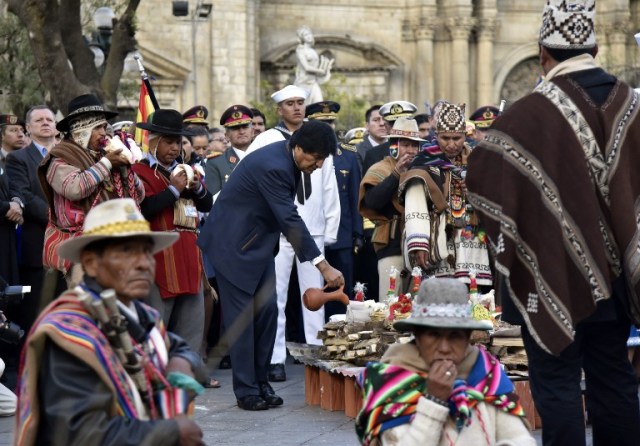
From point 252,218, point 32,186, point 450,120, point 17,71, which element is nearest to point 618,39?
point 17,71

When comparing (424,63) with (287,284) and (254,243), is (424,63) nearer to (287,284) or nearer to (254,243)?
(287,284)

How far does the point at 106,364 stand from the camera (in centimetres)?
471

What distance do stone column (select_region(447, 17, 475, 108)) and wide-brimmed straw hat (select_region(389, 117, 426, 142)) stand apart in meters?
37.2

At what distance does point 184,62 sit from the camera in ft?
142

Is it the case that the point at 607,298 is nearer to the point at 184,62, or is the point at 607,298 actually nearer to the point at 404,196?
the point at 404,196

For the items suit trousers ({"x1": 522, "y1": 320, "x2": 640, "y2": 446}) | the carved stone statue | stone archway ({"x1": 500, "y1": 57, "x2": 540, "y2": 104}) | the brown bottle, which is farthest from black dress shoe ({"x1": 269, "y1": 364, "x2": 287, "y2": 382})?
stone archway ({"x1": 500, "y1": 57, "x2": 540, "y2": 104})

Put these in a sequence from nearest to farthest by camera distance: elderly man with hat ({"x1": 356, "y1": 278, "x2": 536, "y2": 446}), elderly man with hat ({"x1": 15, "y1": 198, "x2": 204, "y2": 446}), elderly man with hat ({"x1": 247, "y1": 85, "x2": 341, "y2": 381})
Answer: elderly man with hat ({"x1": 15, "y1": 198, "x2": 204, "y2": 446}), elderly man with hat ({"x1": 356, "y1": 278, "x2": 536, "y2": 446}), elderly man with hat ({"x1": 247, "y1": 85, "x2": 341, "y2": 381})

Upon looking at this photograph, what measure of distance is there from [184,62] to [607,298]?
1486 inches

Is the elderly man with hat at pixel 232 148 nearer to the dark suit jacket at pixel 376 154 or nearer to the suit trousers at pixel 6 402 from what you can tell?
the dark suit jacket at pixel 376 154

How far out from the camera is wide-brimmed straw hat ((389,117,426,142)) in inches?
463

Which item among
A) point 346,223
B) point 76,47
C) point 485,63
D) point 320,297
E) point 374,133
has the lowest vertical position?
point 320,297

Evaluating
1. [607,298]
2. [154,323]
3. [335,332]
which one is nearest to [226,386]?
[335,332]

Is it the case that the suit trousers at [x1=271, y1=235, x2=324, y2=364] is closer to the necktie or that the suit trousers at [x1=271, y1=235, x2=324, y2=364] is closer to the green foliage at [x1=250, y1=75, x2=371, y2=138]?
the necktie

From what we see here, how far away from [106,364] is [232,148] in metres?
9.98
